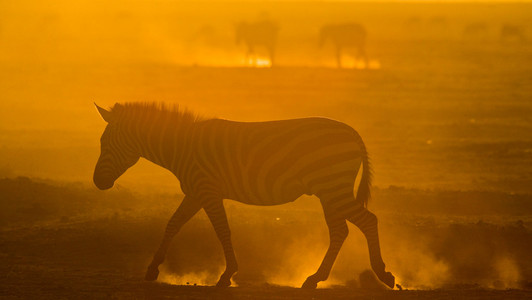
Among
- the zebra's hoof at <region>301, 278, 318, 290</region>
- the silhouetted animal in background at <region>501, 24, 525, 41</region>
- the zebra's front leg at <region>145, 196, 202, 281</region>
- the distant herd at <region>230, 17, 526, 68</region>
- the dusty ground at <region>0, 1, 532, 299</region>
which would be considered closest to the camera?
the zebra's hoof at <region>301, 278, 318, 290</region>

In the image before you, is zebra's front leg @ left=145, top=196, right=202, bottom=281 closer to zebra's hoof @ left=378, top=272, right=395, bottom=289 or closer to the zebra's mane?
the zebra's mane

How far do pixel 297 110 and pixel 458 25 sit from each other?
45618 millimetres

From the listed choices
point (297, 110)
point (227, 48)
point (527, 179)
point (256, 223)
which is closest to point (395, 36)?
point (227, 48)

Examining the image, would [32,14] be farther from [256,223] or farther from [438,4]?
[256,223]

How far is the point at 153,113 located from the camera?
31.7ft

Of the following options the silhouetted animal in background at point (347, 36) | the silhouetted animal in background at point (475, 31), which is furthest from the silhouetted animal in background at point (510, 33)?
the silhouetted animal in background at point (347, 36)

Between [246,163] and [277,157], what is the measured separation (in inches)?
13.1

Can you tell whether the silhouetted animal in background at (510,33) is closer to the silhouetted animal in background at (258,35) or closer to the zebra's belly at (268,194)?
the silhouetted animal in background at (258,35)

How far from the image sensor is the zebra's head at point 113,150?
31.8 feet

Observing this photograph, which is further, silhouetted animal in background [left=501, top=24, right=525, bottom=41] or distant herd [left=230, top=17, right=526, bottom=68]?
silhouetted animal in background [left=501, top=24, right=525, bottom=41]

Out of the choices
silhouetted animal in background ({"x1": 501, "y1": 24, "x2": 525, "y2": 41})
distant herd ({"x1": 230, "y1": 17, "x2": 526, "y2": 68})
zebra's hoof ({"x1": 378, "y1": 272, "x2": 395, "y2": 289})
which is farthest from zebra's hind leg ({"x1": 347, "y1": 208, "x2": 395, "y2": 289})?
silhouetted animal in background ({"x1": 501, "y1": 24, "x2": 525, "y2": 41})

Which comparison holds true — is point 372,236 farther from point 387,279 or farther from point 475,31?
point 475,31

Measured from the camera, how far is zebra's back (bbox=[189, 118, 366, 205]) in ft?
29.6

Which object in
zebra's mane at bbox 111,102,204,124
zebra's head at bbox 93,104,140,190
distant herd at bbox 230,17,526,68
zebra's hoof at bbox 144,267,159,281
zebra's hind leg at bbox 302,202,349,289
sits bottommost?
distant herd at bbox 230,17,526,68
